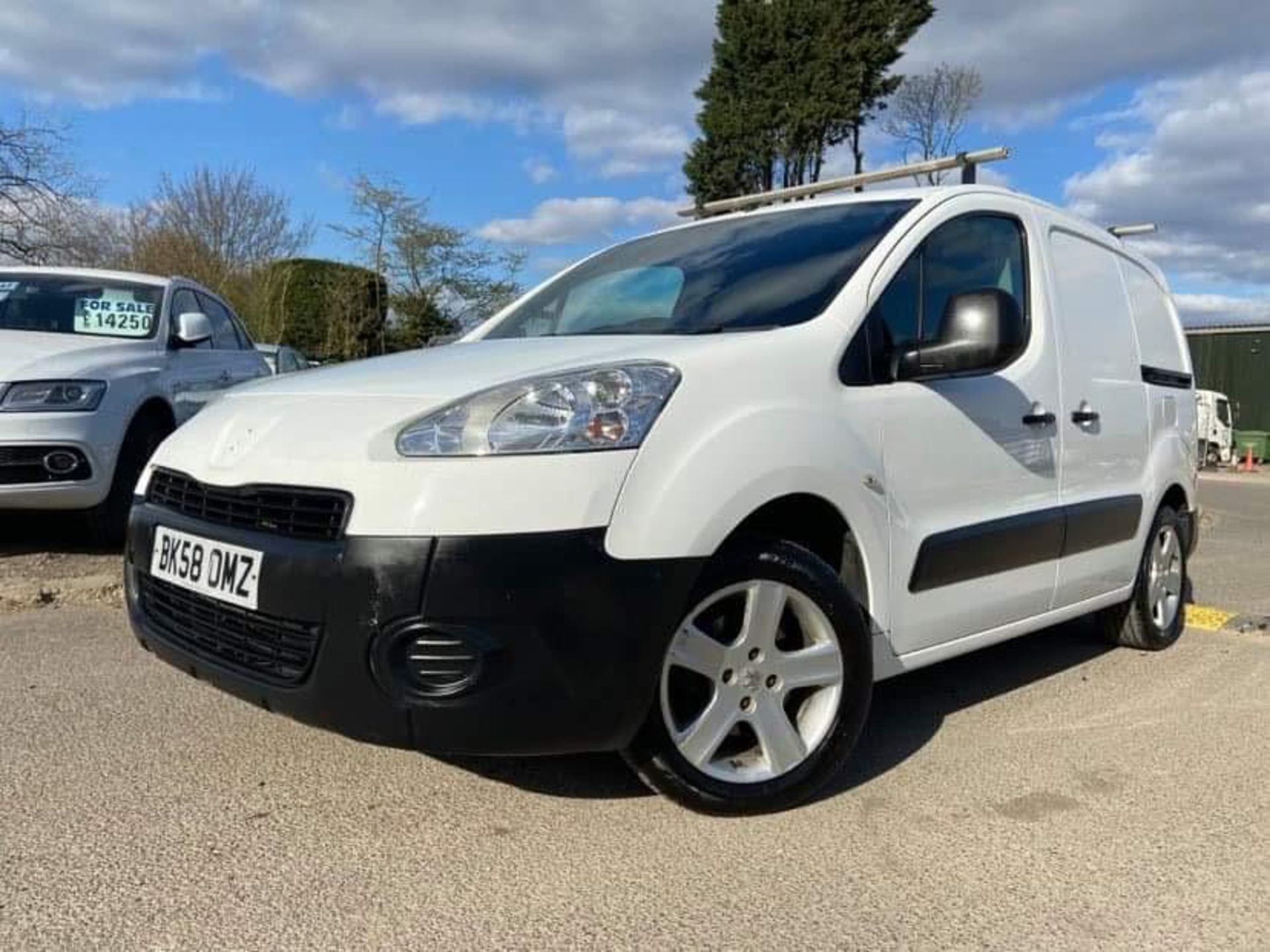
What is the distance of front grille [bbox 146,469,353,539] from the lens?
8.21ft

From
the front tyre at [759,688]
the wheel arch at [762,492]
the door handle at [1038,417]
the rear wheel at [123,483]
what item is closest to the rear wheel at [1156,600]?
the door handle at [1038,417]

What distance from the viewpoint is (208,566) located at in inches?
107

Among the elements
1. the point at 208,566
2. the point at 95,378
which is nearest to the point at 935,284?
the point at 208,566

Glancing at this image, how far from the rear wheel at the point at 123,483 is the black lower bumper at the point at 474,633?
3854 mm

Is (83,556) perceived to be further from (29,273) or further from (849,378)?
(849,378)

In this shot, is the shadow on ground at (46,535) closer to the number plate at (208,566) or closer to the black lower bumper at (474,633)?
the number plate at (208,566)

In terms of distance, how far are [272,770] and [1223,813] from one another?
2650 mm

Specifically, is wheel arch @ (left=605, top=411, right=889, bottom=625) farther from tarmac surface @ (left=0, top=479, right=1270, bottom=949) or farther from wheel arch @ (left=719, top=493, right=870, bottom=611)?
tarmac surface @ (left=0, top=479, right=1270, bottom=949)

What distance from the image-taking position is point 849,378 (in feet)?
9.99

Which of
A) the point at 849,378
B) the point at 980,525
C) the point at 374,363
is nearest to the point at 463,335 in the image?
the point at 374,363

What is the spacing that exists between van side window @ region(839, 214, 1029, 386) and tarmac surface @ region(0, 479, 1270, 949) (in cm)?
123

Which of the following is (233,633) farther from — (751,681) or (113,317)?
(113,317)

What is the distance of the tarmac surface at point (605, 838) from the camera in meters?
2.30

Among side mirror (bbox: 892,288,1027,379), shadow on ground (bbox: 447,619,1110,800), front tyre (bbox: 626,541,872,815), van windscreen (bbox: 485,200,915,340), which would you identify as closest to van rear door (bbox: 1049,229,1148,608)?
shadow on ground (bbox: 447,619,1110,800)
